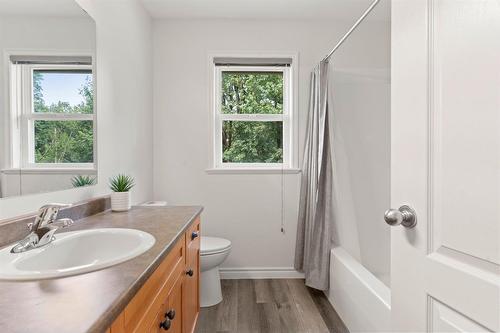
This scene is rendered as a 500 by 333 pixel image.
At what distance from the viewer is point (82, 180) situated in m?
1.53

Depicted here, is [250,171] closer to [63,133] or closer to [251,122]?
[251,122]

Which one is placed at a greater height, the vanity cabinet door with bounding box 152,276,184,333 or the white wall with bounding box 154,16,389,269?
the white wall with bounding box 154,16,389,269

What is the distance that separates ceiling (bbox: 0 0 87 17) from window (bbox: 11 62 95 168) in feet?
0.63

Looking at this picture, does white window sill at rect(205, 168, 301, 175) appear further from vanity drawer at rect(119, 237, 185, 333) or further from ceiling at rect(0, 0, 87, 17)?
ceiling at rect(0, 0, 87, 17)

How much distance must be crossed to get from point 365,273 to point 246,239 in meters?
A: 1.18

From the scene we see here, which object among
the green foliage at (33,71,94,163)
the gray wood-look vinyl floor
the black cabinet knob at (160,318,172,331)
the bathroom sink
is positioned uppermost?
the green foliage at (33,71,94,163)

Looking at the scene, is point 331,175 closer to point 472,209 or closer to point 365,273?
point 365,273

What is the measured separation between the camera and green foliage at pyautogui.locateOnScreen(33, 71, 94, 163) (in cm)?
123

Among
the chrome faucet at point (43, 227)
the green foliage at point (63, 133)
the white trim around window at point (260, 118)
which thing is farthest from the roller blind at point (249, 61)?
the chrome faucet at point (43, 227)

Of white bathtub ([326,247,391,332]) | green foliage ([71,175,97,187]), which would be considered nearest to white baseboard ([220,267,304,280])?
white bathtub ([326,247,391,332])

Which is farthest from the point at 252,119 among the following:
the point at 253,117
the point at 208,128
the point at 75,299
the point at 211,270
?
the point at 75,299

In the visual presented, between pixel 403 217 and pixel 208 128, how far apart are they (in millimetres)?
2083

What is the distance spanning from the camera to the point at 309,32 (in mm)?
2664

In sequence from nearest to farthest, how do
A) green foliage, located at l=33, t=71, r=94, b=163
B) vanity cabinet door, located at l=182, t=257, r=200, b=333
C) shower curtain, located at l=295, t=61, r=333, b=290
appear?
green foliage, located at l=33, t=71, r=94, b=163
vanity cabinet door, located at l=182, t=257, r=200, b=333
shower curtain, located at l=295, t=61, r=333, b=290
